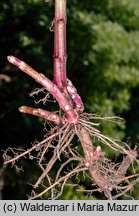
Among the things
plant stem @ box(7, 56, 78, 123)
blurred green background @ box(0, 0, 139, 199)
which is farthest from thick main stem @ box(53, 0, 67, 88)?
blurred green background @ box(0, 0, 139, 199)

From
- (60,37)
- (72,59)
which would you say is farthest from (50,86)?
(72,59)

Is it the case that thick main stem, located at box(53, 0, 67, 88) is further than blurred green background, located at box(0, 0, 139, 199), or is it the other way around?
blurred green background, located at box(0, 0, 139, 199)

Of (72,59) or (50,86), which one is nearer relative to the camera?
(50,86)

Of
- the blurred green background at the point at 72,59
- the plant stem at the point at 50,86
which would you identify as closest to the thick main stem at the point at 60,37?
the plant stem at the point at 50,86

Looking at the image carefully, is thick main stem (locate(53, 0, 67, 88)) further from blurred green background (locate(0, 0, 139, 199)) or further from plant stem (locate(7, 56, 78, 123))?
blurred green background (locate(0, 0, 139, 199))

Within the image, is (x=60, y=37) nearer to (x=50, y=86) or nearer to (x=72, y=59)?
(x=50, y=86)

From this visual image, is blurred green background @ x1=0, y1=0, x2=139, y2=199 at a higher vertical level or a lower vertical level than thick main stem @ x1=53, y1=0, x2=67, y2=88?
higher

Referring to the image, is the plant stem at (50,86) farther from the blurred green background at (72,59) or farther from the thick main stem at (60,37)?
the blurred green background at (72,59)

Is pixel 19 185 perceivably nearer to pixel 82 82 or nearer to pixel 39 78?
pixel 82 82

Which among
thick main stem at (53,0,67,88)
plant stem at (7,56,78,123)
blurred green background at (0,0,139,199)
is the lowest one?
plant stem at (7,56,78,123)
